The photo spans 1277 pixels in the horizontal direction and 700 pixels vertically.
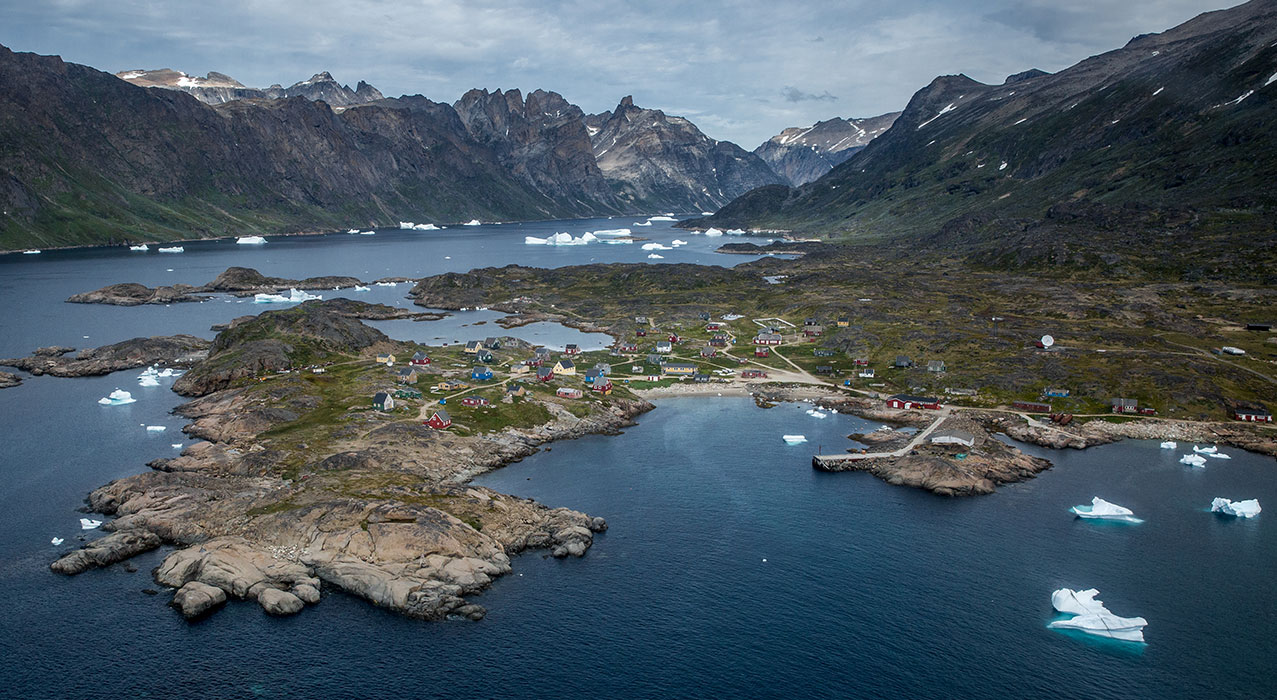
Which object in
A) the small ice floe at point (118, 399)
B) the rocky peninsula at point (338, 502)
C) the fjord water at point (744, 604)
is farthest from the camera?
the small ice floe at point (118, 399)

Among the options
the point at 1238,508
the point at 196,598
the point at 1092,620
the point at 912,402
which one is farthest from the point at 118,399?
the point at 1238,508

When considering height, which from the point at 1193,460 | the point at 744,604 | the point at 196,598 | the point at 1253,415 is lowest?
the point at 744,604

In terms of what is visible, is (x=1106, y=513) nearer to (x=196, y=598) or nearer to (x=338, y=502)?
(x=338, y=502)

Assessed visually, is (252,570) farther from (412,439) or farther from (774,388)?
(774,388)

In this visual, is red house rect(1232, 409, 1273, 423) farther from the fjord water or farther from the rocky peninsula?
the rocky peninsula

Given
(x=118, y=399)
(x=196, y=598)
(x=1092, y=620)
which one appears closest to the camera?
(x=1092, y=620)

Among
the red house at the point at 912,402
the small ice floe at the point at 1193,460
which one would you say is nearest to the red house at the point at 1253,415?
the small ice floe at the point at 1193,460

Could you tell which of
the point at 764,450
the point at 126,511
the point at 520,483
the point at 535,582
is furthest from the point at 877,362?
the point at 126,511

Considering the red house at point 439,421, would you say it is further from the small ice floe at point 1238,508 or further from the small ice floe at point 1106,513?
the small ice floe at point 1238,508
